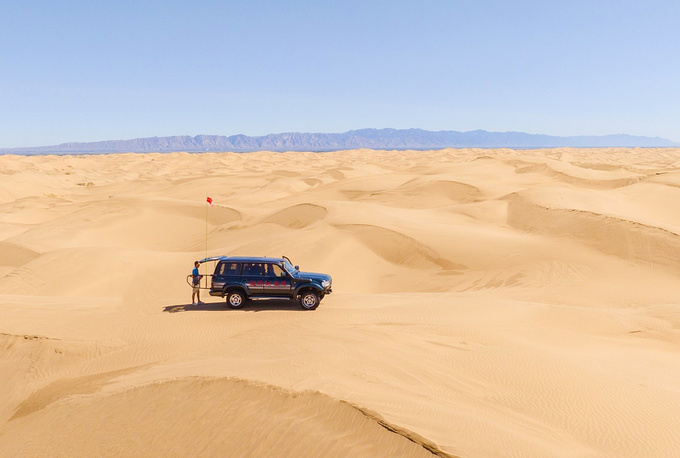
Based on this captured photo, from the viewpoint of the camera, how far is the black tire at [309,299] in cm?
1368

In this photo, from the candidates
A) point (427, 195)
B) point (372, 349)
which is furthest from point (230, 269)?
point (427, 195)

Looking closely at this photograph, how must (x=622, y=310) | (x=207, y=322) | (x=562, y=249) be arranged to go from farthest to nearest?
(x=562, y=249), (x=622, y=310), (x=207, y=322)

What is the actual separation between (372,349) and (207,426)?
3.62m

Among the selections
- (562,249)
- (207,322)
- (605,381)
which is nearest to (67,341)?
(207,322)

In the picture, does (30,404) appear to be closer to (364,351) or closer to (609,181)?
(364,351)

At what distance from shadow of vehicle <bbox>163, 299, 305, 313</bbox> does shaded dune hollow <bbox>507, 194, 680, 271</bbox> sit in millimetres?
15145

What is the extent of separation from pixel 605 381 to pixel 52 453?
9.40m

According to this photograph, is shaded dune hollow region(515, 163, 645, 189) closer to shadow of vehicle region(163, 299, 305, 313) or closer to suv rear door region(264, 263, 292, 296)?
shadow of vehicle region(163, 299, 305, 313)

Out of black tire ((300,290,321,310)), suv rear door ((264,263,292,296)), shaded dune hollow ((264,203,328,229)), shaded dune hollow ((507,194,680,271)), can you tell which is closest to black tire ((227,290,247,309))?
suv rear door ((264,263,292,296))

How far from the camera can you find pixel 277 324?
40.4 ft

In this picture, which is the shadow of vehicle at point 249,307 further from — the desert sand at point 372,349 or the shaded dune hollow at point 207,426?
the shaded dune hollow at point 207,426

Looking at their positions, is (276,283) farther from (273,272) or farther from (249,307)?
(249,307)

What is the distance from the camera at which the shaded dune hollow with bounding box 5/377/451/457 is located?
6840 mm

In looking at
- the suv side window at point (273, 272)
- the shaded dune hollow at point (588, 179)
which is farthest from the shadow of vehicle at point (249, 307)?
the shaded dune hollow at point (588, 179)
